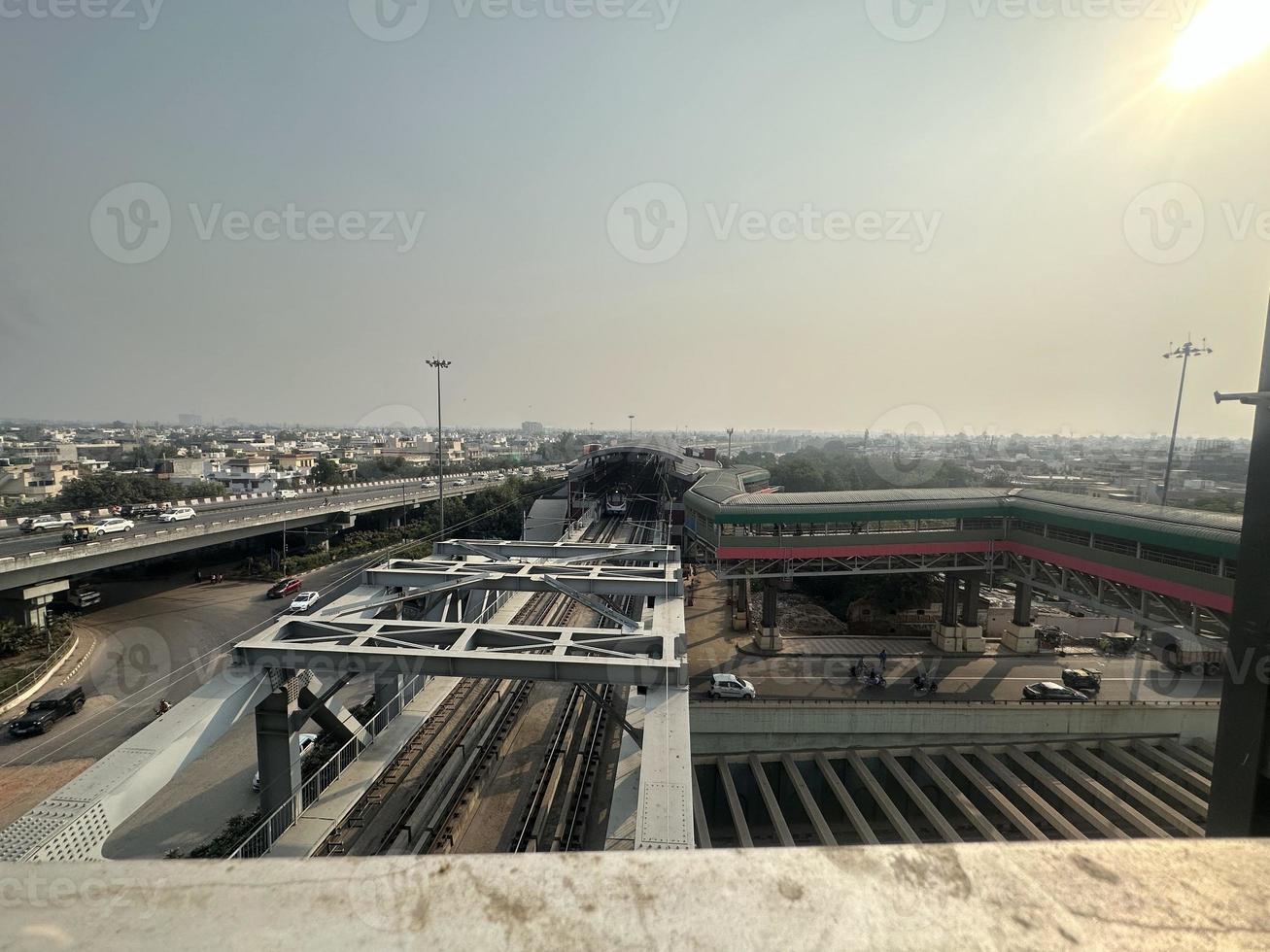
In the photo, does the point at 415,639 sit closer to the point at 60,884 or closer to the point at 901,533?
the point at 60,884

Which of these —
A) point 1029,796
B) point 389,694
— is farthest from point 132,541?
point 1029,796

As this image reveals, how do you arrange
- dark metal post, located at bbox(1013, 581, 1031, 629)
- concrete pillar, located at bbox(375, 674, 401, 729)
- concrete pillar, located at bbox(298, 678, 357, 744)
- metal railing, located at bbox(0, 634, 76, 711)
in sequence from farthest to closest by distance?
1. dark metal post, located at bbox(1013, 581, 1031, 629)
2. metal railing, located at bbox(0, 634, 76, 711)
3. concrete pillar, located at bbox(375, 674, 401, 729)
4. concrete pillar, located at bbox(298, 678, 357, 744)

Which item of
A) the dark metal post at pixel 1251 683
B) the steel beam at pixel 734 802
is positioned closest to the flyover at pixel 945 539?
the steel beam at pixel 734 802

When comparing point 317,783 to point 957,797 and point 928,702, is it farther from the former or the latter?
point 928,702

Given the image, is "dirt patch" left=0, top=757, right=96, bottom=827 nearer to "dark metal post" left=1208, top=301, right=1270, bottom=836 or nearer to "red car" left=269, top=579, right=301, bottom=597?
"red car" left=269, top=579, right=301, bottom=597

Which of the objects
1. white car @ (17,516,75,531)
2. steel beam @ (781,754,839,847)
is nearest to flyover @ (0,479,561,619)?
white car @ (17,516,75,531)

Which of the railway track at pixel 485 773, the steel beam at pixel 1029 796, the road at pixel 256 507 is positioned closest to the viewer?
the railway track at pixel 485 773

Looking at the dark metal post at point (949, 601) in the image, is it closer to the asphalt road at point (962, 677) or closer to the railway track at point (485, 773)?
the asphalt road at point (962, 677)
